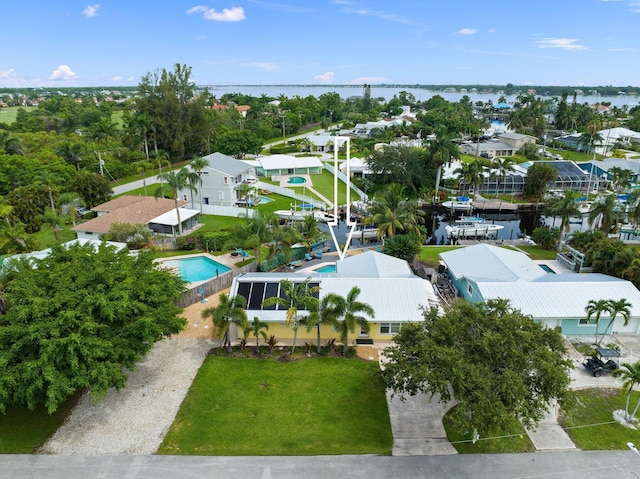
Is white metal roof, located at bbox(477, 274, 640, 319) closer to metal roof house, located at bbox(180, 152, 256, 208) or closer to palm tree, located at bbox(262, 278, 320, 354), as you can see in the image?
palm tree, located at bbox(262, 278, 320, 354)

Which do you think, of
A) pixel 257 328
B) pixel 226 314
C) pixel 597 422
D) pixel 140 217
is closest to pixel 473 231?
pixel 597 422

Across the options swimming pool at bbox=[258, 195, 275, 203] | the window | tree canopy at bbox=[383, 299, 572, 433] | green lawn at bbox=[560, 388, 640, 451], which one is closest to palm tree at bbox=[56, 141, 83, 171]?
swimming pool at bbox=[258, 195, 275, 203]

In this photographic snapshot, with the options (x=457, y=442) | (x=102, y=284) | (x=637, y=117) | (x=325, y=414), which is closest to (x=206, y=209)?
(x=102, y=284)

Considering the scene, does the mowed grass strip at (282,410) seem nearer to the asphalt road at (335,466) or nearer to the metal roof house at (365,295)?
the asphalt road at (335,466)

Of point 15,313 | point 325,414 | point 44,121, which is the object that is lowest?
point 325,414

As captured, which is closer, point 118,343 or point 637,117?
point 118,343

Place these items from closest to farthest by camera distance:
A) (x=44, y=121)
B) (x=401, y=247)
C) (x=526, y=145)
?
(x=401, y=247), (x=526, y=145), (x=44, y=121)

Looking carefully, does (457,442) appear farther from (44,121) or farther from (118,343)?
(44,121)
